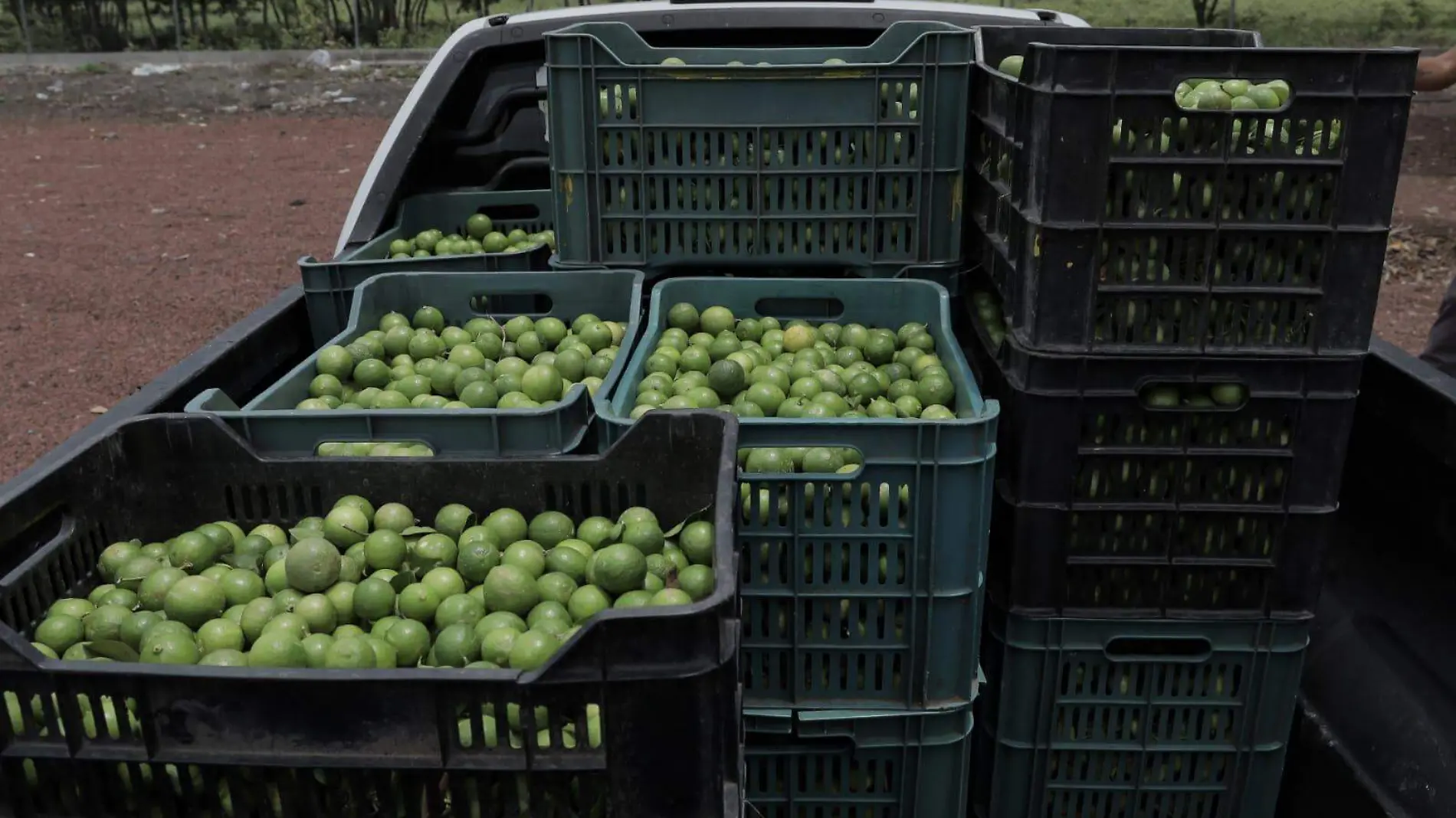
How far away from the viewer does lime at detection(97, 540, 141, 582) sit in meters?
2.31

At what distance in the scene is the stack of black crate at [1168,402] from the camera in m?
2.45

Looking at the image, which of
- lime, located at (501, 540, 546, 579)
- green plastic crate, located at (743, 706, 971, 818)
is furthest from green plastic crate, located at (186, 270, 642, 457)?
green plastic crate, located at (743, 706, 971, 818)

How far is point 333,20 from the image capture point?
80.8 feet

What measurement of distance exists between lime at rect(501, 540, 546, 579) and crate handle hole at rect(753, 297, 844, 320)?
147 cm

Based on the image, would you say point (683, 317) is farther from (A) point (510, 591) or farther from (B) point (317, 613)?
(B) point (317, 613)

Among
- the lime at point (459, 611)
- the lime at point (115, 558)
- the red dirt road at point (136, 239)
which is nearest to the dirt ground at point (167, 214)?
the red dirt road at point (136, 239)

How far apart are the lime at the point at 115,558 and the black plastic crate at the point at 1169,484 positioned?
6.22ft

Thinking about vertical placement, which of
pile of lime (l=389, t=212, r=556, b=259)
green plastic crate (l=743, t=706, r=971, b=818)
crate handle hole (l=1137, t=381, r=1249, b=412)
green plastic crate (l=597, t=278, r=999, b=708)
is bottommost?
green plastic crate (l=743, t=706, r=971, b=818)

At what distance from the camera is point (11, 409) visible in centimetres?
702

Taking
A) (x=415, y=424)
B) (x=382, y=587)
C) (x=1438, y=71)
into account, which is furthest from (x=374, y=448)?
(x=1438, y=71)

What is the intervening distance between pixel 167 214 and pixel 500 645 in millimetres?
11291

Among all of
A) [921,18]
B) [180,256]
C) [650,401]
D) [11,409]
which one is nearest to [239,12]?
[180,256]

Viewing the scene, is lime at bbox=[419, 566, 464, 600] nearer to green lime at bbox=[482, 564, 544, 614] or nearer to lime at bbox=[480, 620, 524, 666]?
green lime at bbox=[482, 564, 544, 614]

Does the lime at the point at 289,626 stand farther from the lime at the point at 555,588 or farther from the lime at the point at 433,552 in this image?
the lime at the point at 555,588
